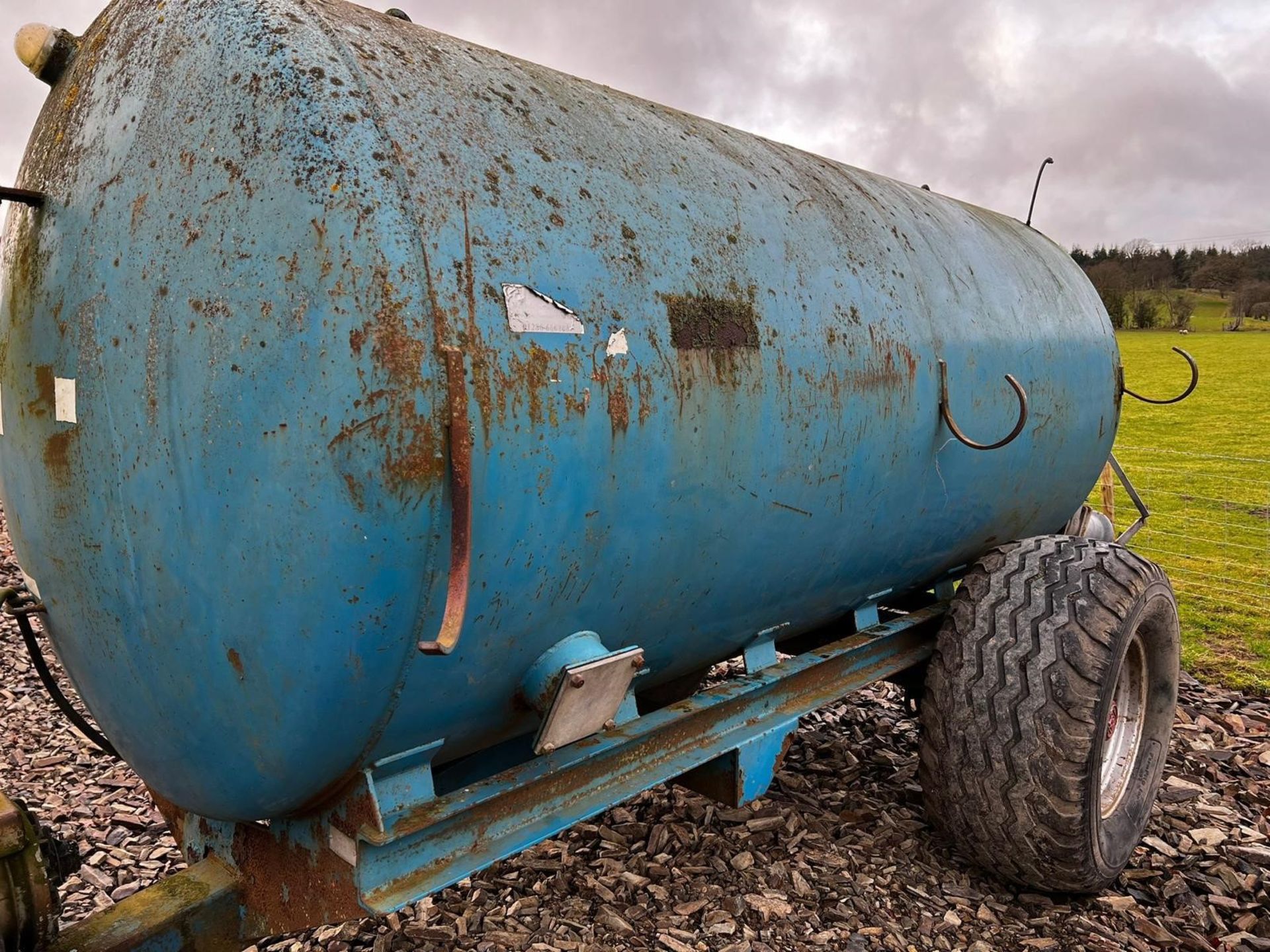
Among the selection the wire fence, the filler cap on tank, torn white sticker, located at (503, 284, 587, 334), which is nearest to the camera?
torn white sticker, located at (503, 284, 587, 334)

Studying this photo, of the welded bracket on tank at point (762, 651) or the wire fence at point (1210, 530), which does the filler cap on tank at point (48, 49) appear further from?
the wire fence at point (1210, 530)

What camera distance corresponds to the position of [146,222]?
66.9 inches

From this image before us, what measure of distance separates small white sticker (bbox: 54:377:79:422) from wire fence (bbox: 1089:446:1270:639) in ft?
22.2

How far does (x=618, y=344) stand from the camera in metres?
1.92

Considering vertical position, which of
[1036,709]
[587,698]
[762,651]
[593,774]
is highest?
[587,698]

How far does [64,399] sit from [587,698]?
1190mm

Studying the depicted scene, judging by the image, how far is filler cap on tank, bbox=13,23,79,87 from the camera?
2014 millimetres

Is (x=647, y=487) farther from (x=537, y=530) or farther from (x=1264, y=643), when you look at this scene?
(x=1264, y=643)

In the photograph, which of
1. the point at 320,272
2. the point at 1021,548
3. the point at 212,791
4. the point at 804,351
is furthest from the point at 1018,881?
the point at 320,272

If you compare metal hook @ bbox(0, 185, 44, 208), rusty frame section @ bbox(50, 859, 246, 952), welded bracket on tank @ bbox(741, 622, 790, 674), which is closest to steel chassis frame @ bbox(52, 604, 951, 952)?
rusty frame section @ bbox(50, 859, 246, 952)

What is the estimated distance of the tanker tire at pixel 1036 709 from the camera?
114 inches

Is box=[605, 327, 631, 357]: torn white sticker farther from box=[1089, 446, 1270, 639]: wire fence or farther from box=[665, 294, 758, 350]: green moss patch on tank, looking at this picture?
box=[1089, 446, 1270, 639]: wire fence

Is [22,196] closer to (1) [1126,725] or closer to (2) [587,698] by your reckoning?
(2) [587,698]

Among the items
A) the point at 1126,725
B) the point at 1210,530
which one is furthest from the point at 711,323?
the point at 1210,530
